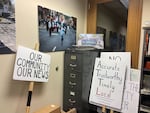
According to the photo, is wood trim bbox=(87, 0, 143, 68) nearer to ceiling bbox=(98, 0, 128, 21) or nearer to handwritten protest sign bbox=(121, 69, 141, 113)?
ceiling bbox=(98, 0, 128, 21)

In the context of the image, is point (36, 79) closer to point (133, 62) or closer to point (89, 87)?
point (89, 87)

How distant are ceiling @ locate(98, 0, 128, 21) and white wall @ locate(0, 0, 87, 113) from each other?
76cm

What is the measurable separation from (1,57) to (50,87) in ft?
2.93

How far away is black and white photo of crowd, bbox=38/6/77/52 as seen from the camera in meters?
2.09

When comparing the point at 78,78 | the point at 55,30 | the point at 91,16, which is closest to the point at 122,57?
the point at 78,78

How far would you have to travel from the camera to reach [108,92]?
7.03 ft

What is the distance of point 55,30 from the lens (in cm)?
229

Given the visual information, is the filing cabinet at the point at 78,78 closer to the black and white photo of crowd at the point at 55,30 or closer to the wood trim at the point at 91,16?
the black and white photo of crowd at the point at 55,30

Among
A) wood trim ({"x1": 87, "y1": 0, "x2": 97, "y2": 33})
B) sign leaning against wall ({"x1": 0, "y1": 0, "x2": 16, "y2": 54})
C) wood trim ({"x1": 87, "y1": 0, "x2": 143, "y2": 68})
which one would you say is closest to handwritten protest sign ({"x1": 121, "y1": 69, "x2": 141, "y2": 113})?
wood trim ({"x1": 87, "y1": 0, "x2": 143, "y2": 68})

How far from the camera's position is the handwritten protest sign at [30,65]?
169cm

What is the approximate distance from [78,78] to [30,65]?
79 cm

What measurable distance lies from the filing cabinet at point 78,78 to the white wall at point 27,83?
0.12 meters

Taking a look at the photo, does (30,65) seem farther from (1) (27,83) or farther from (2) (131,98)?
(2) (131,98)

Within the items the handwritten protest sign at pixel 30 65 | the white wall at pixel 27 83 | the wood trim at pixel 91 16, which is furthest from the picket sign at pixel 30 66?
the wood trim at pixel 91 16
